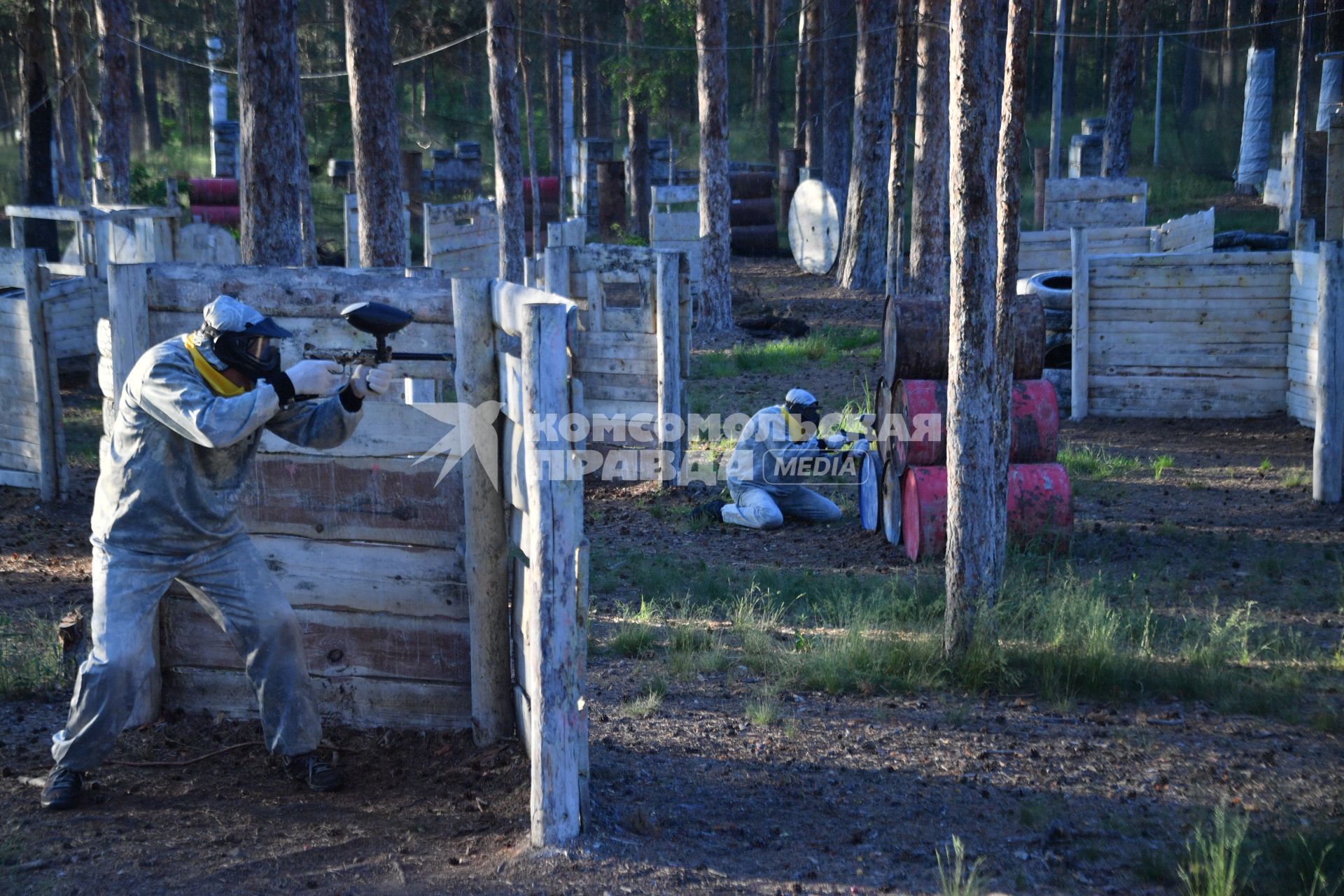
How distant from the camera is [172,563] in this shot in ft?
15.0

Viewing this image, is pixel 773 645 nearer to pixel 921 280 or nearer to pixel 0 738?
pixel 0 738

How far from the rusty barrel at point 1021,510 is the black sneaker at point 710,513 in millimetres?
1906

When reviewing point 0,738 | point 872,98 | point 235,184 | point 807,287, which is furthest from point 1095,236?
point 235,184

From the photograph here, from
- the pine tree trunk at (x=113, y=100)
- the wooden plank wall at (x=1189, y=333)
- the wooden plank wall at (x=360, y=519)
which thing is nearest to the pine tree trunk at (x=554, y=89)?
the pine tree trunk at (x=113, y=100)

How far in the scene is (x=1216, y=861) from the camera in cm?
375

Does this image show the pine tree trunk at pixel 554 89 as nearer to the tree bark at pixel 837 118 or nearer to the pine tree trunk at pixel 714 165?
the tree bark at pixel 837 118

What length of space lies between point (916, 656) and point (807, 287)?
1761cm

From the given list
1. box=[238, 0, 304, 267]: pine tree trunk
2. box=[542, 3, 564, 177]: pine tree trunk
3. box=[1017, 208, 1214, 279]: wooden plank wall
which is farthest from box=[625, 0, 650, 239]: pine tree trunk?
box=[238, 0, 304, 267]: pine tree trunk

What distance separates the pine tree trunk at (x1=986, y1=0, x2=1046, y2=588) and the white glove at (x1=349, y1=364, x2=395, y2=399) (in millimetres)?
3659

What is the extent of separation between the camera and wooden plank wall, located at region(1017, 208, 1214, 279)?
16047 mm

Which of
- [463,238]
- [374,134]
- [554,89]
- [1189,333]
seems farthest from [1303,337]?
[554,89]

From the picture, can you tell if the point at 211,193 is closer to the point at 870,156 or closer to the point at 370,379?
the point at 870,156

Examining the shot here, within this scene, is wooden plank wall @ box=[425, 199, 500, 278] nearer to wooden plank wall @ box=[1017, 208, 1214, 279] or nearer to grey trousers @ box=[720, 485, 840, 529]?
wooden plank wall @ box=[1017, 208, 1214, 279]

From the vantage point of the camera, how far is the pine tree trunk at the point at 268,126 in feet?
32.4
